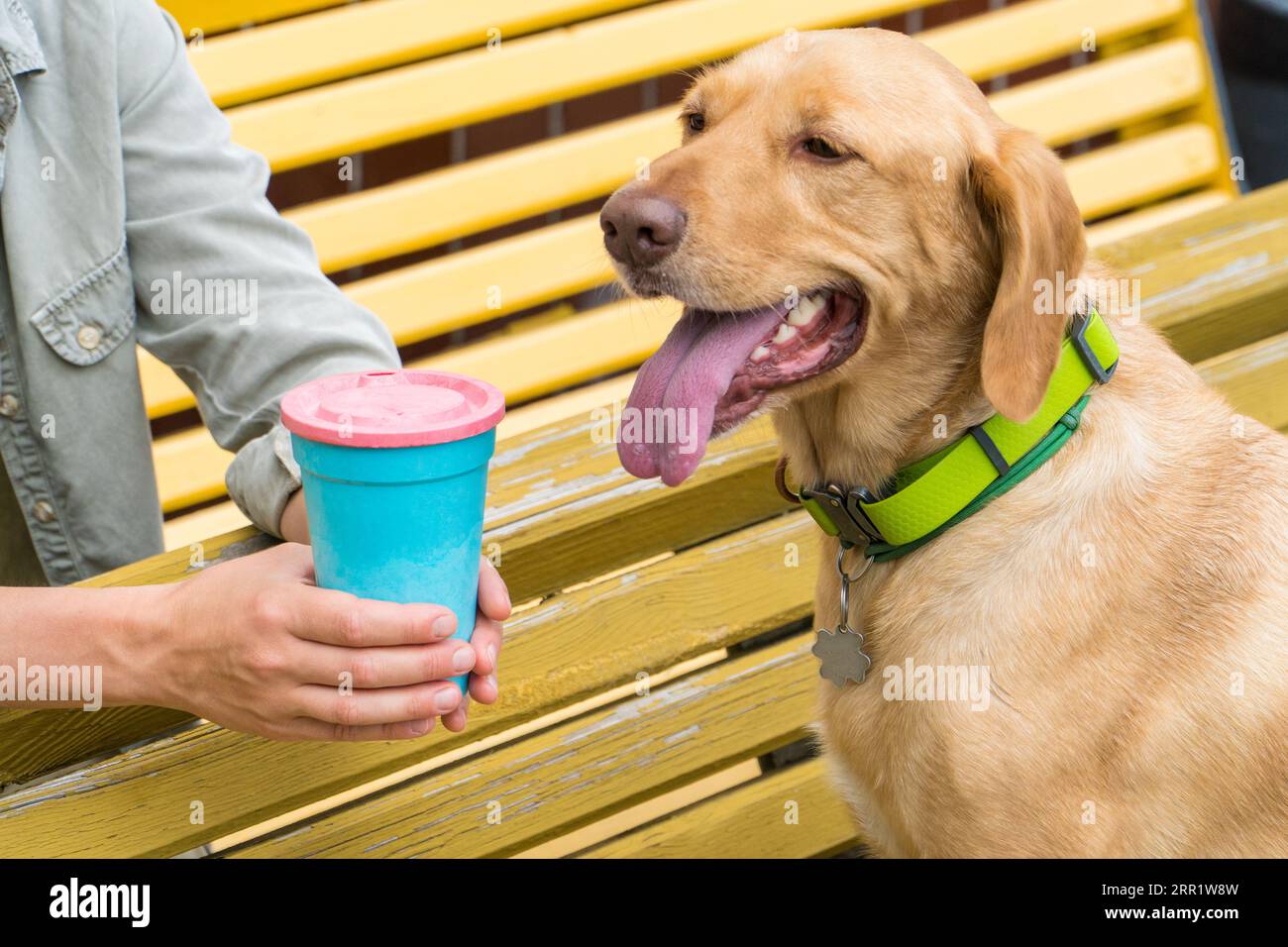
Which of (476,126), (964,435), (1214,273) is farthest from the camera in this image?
(476,126)

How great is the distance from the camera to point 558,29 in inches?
129

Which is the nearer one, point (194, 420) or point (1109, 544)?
point (1109, 544)

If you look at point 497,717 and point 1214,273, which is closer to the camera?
point 497,717

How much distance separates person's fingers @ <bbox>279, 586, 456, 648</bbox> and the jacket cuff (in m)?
0.39

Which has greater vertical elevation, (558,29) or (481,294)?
(558,29)

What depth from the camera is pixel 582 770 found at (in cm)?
214

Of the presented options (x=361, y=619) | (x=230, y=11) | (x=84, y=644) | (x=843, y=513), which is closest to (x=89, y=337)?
(x=84, y=644)

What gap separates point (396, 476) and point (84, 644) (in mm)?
542

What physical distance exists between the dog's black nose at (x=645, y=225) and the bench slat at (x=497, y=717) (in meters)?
0.59

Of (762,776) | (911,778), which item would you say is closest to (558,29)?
(762,776)

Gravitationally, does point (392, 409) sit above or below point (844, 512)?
above

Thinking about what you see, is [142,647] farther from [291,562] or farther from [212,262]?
[212,262]
